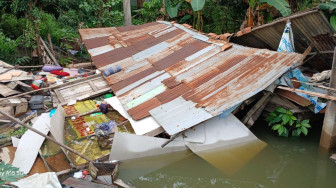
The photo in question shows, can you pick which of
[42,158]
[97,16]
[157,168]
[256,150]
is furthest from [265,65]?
[97,16]

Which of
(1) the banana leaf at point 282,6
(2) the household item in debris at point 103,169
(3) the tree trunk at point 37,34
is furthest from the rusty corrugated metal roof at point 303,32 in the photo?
(3) the tree trunk at point 37,34

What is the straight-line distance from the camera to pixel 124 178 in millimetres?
5309

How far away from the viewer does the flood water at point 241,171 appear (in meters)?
5.33

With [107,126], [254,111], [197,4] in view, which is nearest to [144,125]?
[107,126]

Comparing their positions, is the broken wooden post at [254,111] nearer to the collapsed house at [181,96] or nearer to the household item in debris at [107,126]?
the collapsed house at [181,96]

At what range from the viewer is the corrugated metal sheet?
5426mm

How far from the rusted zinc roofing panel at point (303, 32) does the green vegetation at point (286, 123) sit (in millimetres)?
1999

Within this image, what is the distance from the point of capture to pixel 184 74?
6.52 meters

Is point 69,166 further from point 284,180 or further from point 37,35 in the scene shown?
point 37,35

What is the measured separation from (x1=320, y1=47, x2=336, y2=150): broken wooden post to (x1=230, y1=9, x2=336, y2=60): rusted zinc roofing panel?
138cm

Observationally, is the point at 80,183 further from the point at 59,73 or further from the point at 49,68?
the point at 49,68

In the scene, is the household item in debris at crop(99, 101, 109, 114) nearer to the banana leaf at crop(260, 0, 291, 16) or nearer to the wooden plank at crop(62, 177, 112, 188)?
the wooden plank at crop(62, 177, 112, 188)

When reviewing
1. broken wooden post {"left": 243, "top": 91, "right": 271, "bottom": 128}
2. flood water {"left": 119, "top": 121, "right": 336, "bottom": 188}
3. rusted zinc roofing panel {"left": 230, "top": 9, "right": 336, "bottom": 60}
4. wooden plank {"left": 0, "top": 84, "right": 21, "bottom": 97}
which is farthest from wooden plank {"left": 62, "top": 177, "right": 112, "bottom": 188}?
rusted zinc roofing panel {"left": 230, "top": 9, "right": 336, "bottom": 60}

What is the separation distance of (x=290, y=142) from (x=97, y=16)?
8.19 meters
